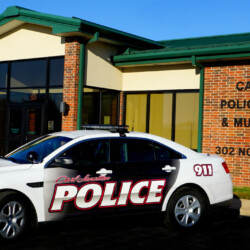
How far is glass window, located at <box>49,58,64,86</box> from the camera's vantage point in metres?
13.5

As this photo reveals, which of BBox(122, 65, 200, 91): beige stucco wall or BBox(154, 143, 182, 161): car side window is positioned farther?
BBox(122, 65, 200, 91): beige stucco wall

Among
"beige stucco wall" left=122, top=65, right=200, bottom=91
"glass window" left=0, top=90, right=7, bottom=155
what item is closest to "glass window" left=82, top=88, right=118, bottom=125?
"beige stucco wall" left=122, top=65, right=200, bottom=91

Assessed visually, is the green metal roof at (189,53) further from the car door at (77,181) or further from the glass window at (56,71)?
the car door at (77,181)

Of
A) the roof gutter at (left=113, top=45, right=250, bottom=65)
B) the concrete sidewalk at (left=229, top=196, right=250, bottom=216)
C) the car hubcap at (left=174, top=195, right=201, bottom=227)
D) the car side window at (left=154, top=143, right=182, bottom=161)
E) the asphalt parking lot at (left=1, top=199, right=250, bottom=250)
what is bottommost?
the asphalt parking lot at (left=1, top=199, right=250, bottom=250)

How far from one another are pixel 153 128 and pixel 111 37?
331cm

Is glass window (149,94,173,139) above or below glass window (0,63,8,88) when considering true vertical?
below

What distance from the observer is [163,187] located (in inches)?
266

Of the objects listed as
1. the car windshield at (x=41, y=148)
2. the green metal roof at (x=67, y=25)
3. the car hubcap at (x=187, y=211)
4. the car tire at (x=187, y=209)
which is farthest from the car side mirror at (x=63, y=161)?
the green metal roof at (x=67, y=25)

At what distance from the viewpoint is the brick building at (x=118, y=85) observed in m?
12.1

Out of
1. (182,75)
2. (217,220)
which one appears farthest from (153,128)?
(217,220)

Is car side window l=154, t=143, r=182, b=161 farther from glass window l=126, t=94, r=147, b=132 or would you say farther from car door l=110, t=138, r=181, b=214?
glass window l=126, t=94, r=147, b=132

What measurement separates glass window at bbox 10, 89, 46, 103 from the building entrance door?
17 cm

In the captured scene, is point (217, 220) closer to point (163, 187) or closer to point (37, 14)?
point (163, 187)

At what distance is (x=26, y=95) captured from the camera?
14297 mm
